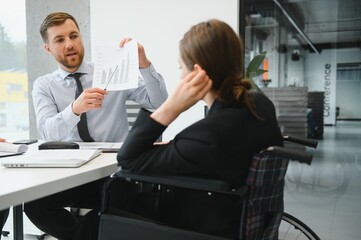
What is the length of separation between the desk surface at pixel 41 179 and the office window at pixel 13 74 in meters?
2.98

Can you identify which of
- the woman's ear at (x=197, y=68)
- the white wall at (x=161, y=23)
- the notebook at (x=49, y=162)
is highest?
the white wall at (x=161, y=23)

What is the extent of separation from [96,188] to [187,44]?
939 millimetres

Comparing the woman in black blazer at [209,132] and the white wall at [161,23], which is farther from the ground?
the white wall at [161,23]

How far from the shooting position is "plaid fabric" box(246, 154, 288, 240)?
915mm

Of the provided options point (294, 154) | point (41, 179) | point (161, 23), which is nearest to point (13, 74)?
point (161, 23)

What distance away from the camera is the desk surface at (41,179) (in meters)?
0.80

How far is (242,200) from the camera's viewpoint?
90 cm

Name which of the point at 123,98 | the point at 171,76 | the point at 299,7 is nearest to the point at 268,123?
the point at 123,98

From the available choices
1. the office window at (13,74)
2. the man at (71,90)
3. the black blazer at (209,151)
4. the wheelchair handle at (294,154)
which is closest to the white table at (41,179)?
the black blazer at (209,151)

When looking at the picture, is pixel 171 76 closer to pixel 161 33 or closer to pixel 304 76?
pixel 161 33

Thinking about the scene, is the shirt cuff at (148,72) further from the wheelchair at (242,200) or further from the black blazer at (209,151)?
the wheelchair at (242,200)

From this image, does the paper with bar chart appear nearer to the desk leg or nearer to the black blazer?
the black blazer

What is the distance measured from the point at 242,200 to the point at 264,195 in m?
0.09

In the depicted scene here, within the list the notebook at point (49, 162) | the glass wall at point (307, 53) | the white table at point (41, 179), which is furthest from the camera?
the glass wall at point (307, 53)
